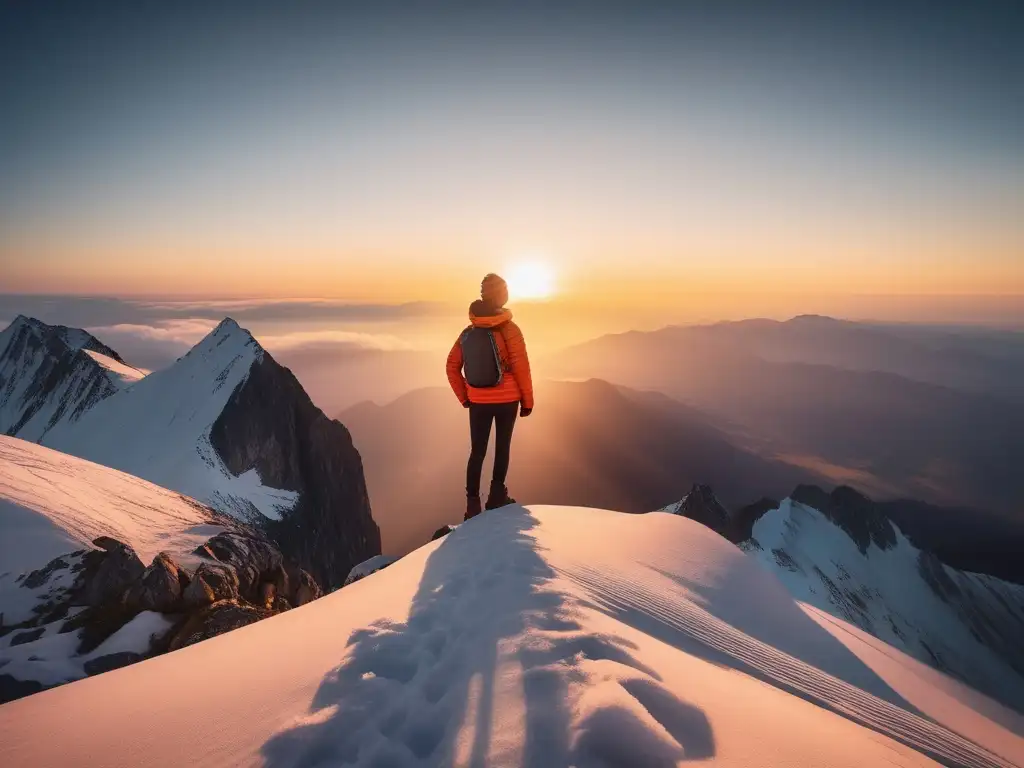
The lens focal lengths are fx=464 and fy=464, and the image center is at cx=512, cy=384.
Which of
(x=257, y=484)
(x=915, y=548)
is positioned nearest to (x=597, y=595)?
(x=257, y=484)

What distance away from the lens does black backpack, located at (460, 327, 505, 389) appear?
8.50m

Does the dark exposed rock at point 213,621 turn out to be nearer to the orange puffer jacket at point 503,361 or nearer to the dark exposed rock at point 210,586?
the dark exposed rock at point 210,586

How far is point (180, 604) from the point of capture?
8602 millimetres

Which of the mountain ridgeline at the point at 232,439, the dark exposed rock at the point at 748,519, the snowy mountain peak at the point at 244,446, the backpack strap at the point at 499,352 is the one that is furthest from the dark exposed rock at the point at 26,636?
the dark exposed rock at the point at 748,519

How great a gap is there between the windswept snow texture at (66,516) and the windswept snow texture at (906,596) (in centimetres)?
10283

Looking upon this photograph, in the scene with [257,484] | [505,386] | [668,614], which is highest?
[505,386]

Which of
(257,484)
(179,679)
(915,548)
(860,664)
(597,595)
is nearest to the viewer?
(179,679)

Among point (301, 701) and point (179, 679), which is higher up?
point (301, 701)

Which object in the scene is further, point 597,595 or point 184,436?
point 184,436

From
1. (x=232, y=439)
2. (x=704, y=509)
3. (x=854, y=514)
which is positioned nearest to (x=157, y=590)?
(x=232, y=439)

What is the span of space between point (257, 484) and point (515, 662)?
2942 inches

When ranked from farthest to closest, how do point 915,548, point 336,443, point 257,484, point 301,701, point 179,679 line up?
point 915,548
point 336,443
point 257,484
point 179,679
point 301,701

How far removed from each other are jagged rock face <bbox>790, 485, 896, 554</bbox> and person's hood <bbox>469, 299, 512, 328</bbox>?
5815 inches

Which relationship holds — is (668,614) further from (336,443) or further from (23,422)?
(23,422)
